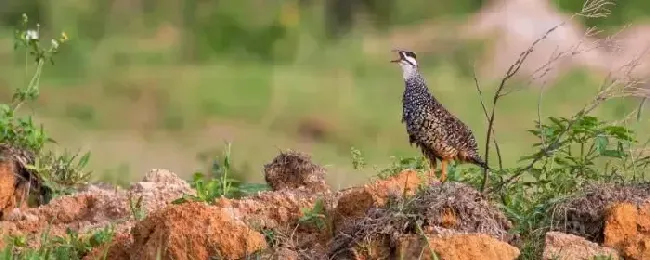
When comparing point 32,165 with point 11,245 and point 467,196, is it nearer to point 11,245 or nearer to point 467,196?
point 11,245

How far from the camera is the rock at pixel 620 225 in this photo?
11.5 ft

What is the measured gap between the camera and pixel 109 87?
8.62 metres

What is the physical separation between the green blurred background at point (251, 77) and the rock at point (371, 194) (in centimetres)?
344

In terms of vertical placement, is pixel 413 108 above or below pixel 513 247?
above

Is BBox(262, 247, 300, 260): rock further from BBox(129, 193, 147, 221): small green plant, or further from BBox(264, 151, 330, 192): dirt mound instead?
BBox(264, 151, 330, 192): dirt mound

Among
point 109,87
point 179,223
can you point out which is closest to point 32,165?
point 179,223

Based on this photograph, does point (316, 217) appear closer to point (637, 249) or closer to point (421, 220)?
point (421, 220)

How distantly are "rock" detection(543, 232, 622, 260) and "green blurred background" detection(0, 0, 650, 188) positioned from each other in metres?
3.84

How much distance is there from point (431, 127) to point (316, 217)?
4.70 feet

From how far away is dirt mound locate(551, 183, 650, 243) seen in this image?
359 centimetres

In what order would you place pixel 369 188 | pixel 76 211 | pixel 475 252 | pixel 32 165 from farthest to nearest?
pixel 32 165, pixel 76 211, pixel 369 188, pixel 475 252

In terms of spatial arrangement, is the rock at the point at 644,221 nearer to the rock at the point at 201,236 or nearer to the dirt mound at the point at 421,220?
the dirt mound at the point at 421,220

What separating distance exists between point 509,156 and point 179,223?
3892 millimetres

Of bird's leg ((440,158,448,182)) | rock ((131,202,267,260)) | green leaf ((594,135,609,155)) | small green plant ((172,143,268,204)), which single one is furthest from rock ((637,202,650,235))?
small green plant ((172,143,268,204))
